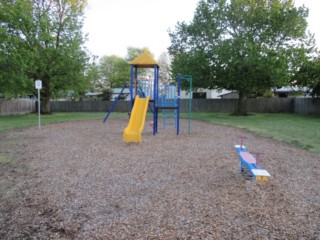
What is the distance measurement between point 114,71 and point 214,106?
26.1m

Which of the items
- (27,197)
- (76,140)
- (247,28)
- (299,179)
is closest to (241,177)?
(299,179)

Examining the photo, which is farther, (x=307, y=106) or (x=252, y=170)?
(x=307, y=106)

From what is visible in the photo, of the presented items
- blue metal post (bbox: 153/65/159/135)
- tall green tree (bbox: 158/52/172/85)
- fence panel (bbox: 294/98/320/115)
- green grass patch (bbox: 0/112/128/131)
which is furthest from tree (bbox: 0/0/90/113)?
tall green tree (bbox: 158/52/172/85)

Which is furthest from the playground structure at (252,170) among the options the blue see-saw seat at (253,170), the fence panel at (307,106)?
the fence panel at (307,106)

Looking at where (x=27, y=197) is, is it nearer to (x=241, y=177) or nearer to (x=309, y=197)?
(x=241, y=177)

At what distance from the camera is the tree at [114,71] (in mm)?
44562

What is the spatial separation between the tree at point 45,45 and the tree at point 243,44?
854 centimetres

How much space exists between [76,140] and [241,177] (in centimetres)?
610

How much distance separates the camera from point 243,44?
701 inches

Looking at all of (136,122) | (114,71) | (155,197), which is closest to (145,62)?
(136,122)

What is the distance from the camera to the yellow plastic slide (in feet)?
28.0

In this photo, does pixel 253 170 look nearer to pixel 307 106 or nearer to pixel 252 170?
pixel 252 170

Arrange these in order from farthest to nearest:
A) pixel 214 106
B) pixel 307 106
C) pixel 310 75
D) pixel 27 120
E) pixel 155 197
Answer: pixel 214 106 < pixel 307 106 < pixel 310 75 < pixel 27 120 < pixel 155 197

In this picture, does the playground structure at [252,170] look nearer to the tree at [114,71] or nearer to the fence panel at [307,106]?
the fence panel at [307,106]
